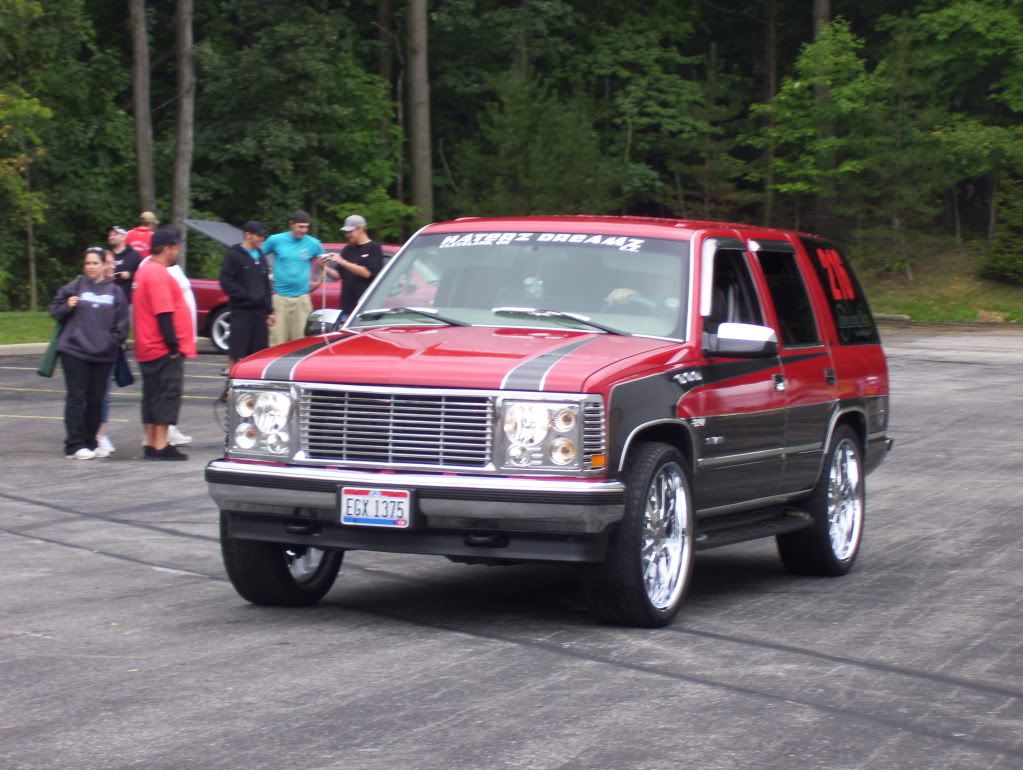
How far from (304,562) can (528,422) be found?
1.63m

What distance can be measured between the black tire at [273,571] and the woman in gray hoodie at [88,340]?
21.6 ft

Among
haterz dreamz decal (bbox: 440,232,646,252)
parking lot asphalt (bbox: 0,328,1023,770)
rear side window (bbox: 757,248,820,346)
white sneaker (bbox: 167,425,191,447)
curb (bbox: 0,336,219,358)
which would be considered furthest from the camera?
curb (bbox: 0,336,219,358)

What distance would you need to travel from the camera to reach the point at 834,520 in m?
9.45

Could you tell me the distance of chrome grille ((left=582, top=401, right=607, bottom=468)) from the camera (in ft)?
23.1

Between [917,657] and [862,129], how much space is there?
36.2 m

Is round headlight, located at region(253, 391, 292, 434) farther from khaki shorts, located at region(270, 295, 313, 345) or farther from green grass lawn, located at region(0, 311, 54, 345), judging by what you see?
green grass lawn, located at region(0, 311, 54, 345)

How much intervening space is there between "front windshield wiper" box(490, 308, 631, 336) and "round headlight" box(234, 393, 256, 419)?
1.34 m

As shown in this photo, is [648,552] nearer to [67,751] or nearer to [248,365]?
[248,365]

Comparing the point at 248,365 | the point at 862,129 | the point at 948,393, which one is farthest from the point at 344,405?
the point at 862,129

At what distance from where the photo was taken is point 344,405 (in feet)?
24.1

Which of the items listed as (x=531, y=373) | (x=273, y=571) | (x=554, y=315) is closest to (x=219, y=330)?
(x=554, y=315)

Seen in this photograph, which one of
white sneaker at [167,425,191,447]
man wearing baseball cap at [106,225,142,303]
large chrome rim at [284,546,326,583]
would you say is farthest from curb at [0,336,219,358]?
large chrome rim at [284,546,326,583]

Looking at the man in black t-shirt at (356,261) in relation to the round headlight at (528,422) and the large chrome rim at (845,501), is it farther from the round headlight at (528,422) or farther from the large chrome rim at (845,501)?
the round headlight at (528,422)

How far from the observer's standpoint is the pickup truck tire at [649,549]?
7.20 m
